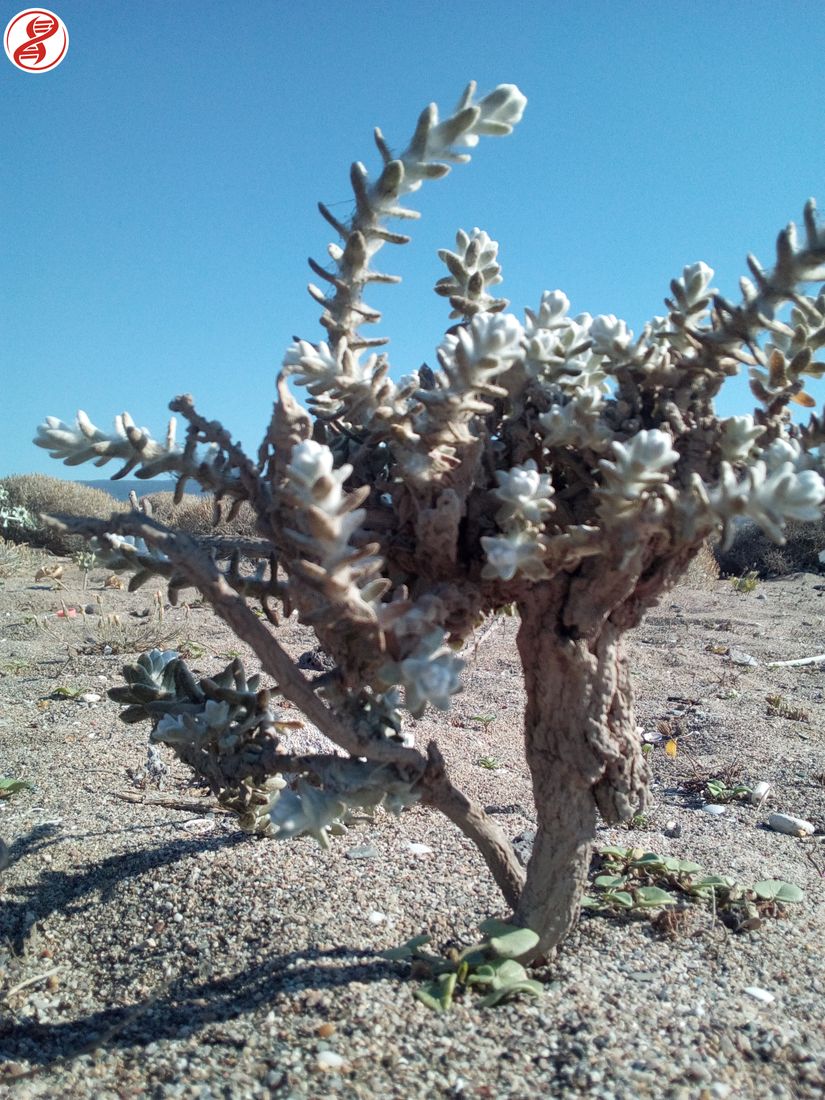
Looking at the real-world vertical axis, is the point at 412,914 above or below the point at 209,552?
below

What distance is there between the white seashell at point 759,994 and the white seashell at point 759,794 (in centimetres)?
185

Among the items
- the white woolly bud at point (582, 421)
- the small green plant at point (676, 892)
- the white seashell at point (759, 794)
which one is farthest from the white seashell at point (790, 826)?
the white woolly bud at point (582, 421)

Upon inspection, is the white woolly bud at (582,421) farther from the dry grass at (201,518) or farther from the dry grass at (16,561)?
the dry grass at (16,561)

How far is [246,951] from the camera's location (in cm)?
203

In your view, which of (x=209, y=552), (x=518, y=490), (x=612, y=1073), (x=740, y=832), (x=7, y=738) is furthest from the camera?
(x=7, y=738)

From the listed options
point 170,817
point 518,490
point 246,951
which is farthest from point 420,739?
point 518,490

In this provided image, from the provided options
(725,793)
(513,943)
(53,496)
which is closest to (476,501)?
(513,943)

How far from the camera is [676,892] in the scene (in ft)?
7.79

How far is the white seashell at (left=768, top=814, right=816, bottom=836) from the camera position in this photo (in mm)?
3242

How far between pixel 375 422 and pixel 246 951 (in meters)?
1.35

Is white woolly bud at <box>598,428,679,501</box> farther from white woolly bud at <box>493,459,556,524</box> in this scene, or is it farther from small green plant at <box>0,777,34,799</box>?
small green plant at <box>0,777,34,799</box>

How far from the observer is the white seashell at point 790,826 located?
128 inches

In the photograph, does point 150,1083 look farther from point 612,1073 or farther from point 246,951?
point 612,1073

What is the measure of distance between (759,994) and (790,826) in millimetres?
1601
